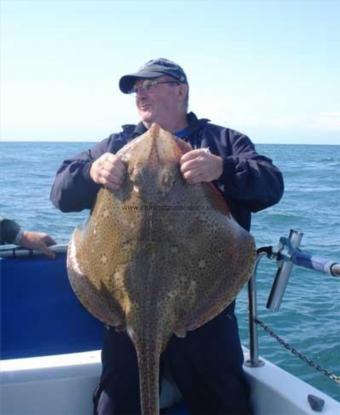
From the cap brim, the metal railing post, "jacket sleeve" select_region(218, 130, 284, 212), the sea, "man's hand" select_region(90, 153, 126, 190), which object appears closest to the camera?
"man's hand" select_region(90, 153, 126, 190)

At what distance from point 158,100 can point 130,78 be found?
0.21 metres

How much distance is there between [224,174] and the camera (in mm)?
2973

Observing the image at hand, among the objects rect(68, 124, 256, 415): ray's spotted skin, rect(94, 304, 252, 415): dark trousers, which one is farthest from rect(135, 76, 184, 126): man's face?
rect(94, 304, 252, 415): dark trousers

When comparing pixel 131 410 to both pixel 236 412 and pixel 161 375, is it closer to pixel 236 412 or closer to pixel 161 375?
pixel 161 375

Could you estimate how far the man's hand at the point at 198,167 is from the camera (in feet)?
8.94

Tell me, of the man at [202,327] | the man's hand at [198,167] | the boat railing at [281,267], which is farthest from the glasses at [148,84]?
the boat railing at [281,267]

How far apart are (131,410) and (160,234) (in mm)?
1161

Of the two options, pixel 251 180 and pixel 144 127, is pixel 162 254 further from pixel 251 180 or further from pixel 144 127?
pixel 144 127

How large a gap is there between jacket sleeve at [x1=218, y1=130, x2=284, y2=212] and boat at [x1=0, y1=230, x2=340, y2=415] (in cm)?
42

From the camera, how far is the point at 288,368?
25.0ft

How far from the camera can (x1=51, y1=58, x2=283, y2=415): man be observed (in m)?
3.09

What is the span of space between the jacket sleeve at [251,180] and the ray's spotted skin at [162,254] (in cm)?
22

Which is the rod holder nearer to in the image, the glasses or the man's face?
the man's face

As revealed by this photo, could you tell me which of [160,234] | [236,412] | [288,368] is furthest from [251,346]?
[288,368]
